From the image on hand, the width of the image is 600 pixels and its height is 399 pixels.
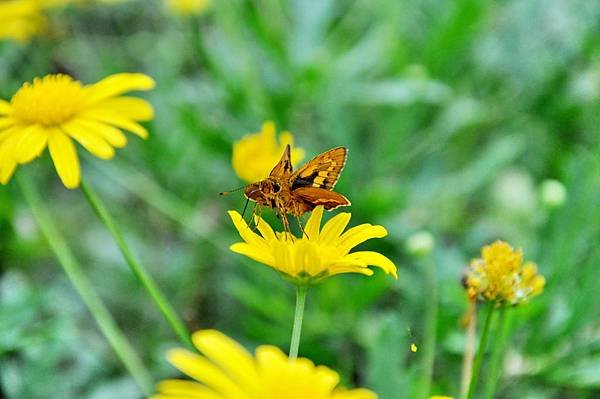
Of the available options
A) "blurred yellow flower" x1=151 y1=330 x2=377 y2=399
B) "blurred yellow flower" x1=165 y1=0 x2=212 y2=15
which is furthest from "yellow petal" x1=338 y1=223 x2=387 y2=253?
"blurred yellow flower" x1=165 y1=0 x2=212 y2=15

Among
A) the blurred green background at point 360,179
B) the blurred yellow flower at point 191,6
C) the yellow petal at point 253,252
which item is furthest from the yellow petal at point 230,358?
the blurred yellow flower at point 191,6

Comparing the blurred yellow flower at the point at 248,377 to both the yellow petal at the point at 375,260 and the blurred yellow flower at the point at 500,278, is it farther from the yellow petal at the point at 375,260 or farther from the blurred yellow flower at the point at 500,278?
the blurred yellow flower at the point at 500,278

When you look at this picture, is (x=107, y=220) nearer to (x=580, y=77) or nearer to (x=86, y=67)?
(x=580, y=77)

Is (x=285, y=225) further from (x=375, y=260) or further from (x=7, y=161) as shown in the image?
(x=7, y=161)

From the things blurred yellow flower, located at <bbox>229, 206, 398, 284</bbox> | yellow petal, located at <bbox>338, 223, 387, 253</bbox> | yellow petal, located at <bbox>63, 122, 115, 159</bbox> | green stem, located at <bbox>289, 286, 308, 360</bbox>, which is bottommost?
green stem, located at <bbox>289, 286, 308, 360</bbox>

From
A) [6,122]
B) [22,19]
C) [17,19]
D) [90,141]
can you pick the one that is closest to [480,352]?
[90,141]

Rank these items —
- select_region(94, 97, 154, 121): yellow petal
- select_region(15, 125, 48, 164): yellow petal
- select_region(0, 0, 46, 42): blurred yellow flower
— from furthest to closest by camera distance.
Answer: select_region(0, 0, 46, 42): blurred yellow flower
select_region(94, 97, 154, 121): yellow petal
select_region(15, 125, 48, 164): yellow petal

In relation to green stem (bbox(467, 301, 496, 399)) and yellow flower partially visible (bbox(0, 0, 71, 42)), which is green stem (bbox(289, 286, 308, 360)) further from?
yellow flower partially visible (bbox(0, 0, 71, 42))
